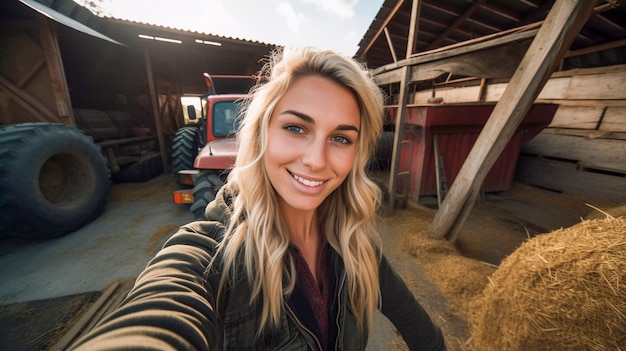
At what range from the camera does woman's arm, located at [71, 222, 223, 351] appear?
0.57m

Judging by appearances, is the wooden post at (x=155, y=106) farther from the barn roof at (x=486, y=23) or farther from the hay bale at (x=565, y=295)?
the hay bale at (x=565, y=295)

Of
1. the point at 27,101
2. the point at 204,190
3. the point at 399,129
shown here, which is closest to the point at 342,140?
the point at 204,190

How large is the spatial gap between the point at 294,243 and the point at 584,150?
8095 mm

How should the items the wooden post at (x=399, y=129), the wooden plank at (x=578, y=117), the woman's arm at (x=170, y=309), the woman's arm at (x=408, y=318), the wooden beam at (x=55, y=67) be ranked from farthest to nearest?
the wooden plank at (x=578, y=117)
the wooden beam at (x=55, y=67)
the wooden post at (x=399, y=129)
the woman's arm at (x=408, y=318)
the woman's arm at (x=170, y=309)

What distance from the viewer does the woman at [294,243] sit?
90 cm

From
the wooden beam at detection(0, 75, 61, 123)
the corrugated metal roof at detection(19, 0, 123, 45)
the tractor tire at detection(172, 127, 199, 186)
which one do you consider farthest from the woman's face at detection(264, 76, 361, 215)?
the wooden beam at detection(0, 75, 61, 123)

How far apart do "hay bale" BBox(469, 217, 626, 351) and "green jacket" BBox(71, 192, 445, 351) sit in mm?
793

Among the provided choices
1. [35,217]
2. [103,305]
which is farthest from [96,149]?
[103,305]

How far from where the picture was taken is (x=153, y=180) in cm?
678

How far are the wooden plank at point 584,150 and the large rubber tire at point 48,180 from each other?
1093 cm

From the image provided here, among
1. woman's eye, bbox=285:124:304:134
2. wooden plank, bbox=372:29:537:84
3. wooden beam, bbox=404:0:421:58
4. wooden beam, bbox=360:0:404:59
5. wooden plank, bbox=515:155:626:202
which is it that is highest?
wooden beam, bbox=360:0:404:59

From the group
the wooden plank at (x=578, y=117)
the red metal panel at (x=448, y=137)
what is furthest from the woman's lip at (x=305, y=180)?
the wooden plank at (x=578, y=117)

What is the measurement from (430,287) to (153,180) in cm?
773

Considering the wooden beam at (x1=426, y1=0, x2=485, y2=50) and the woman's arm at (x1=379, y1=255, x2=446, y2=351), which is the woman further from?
the wooden beam at (x1=426, y1=0, x2=485, y2=50)
